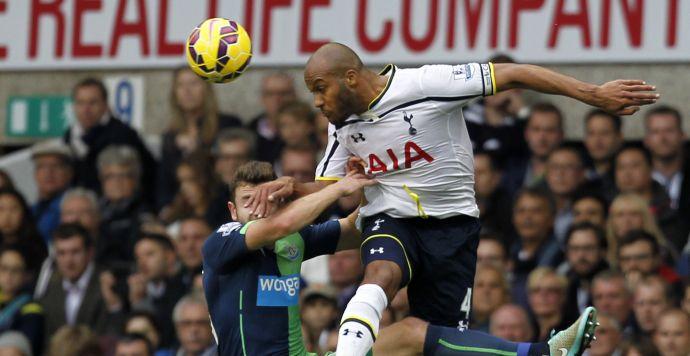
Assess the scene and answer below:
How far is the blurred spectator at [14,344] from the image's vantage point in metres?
15.1

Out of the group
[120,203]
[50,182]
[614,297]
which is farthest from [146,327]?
[614,297]

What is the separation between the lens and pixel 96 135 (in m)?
17.0

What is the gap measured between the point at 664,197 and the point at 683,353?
1.89 meters

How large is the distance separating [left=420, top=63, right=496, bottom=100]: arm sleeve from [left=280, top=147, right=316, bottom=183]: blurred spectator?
4.46 metres

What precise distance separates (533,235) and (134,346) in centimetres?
320

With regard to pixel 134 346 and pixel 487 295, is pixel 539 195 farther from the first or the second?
pixel 134 346

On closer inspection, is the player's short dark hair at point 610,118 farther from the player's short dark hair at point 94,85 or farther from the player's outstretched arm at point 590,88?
the player's short dark hair at point 94,85

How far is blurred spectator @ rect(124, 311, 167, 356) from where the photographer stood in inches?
580

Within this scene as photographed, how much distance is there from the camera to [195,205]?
1595 cm

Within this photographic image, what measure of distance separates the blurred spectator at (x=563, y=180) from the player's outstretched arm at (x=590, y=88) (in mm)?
4015

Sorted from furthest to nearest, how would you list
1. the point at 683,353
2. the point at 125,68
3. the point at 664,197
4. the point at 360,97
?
the point at 125,68 < the point at 664,197 < the point at 683,353 < the point at 360,97

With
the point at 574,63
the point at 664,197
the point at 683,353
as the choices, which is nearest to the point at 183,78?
the point at 574,63

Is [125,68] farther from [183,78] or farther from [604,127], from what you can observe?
[604,127]

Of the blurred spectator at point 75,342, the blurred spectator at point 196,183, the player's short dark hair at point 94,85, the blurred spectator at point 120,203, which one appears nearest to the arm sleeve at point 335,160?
the blurred spectator at point 75,342
